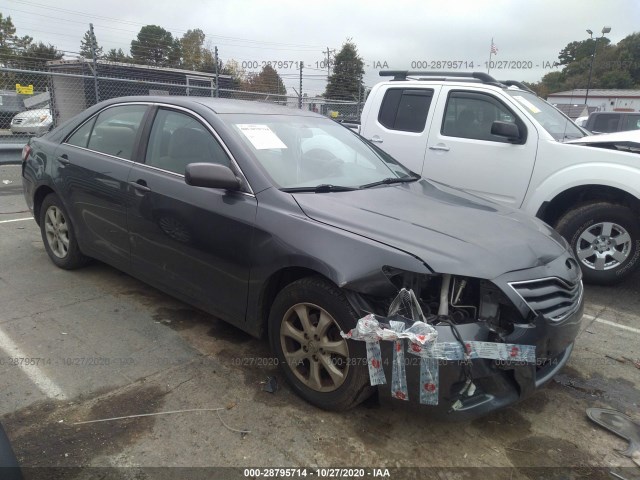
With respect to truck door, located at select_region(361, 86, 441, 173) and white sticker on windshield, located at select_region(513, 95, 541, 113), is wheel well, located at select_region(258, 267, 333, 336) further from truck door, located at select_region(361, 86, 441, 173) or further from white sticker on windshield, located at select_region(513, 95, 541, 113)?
white sticker on windshield, located at select_region(513, 95, 541, 113)

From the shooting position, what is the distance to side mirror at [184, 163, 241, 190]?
110 inches

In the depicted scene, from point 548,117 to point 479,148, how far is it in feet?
2.87

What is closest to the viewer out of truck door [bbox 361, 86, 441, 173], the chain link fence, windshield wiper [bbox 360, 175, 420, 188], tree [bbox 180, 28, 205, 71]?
windshield wiper [bbox 360, 175, 420, 188]

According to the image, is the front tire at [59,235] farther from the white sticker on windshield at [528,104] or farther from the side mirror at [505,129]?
the white sticker on windshield at [528,104]

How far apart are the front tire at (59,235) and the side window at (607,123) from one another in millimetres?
11662

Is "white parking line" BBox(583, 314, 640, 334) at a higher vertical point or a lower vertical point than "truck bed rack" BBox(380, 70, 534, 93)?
lower

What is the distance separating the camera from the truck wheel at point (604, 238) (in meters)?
4.52

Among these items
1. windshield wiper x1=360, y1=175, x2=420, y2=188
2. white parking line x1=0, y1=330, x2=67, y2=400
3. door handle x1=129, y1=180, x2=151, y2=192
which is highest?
windshield wiper x1=360, y1=175, x2=420, y2=188

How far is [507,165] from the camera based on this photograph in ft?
16.5

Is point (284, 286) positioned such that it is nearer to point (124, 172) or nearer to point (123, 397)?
point (123, 397)

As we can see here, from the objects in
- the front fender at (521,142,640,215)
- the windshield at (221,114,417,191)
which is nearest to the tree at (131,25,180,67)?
the windshield at (221,114,417,191)

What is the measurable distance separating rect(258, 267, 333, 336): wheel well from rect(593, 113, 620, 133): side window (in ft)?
37.4

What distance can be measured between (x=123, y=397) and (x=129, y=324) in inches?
37.2

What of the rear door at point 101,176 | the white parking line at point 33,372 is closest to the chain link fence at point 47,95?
the rear door at point 101,176
